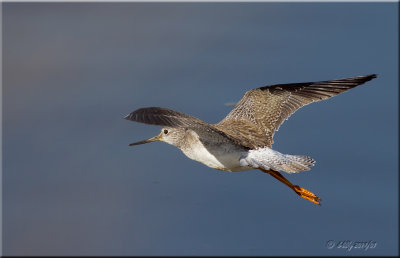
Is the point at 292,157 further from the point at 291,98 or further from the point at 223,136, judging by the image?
the point at 291,98

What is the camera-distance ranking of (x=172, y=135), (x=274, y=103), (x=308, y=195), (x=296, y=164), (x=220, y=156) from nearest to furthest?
(x=296, y=164)
(x=220, y=156)
(x=308, y=195)
(x=172, y=135)
(x=274, y=103)

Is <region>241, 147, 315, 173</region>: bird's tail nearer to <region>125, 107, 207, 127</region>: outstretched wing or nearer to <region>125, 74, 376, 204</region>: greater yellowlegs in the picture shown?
<region>125, 74, 376, 204</region>: greater yellowlegs

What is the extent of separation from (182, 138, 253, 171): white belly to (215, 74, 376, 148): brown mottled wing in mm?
393

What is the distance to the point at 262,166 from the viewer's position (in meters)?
4.54

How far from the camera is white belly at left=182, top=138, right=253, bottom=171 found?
4.71m

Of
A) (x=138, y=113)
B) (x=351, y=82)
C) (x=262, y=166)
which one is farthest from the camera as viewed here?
(x=351, y=82)

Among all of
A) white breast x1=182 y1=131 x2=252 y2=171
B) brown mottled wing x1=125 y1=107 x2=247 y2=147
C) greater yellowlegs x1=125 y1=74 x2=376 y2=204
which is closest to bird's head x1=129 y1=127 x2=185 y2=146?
greater yellowlegs x1=125 y1=74 x2=376 y2=204

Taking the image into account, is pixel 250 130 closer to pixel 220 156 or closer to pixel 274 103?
pixel 274 103

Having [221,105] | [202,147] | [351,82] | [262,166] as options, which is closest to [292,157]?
[262,166]

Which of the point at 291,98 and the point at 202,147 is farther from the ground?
the point at 291,98

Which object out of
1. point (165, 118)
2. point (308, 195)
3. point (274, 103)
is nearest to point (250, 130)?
point (274, 103)

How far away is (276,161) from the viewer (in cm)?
459

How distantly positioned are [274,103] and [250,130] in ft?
1.43

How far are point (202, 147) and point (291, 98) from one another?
1.09 metres
